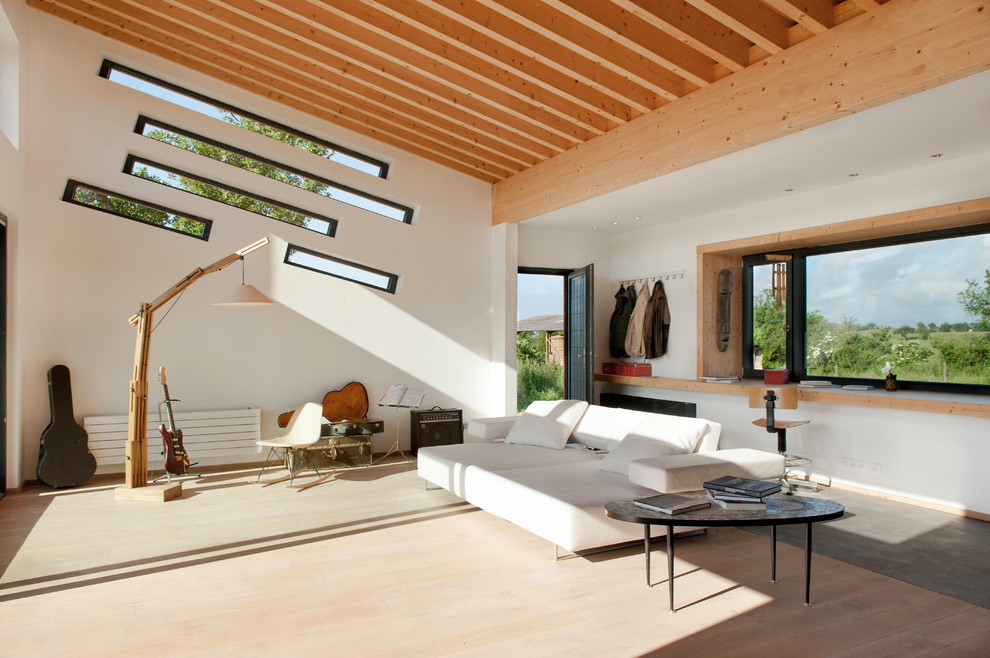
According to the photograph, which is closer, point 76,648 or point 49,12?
point 76,648

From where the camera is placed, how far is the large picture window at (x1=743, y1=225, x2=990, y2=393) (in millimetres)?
5219

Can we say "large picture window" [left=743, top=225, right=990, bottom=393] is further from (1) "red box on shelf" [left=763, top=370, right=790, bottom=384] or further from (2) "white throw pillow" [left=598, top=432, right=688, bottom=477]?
(2) "white throw pillow" [left=598, top=432, right=688, bottom=477]

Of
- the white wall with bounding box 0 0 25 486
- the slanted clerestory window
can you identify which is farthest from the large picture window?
the white wall with bounding box 0 0 25 486

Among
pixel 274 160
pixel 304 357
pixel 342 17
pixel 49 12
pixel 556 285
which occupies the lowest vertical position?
pixel 304 357

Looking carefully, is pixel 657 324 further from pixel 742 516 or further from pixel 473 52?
pixel 742 516

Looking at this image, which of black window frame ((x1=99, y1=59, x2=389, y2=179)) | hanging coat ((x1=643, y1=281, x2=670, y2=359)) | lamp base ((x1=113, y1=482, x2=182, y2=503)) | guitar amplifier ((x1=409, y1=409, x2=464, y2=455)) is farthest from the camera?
hanging coat ((x1=643, y1=281, x2=670, y2=359))

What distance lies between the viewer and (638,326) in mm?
7797

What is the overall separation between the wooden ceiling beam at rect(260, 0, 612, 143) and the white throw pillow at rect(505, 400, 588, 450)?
2396 mm

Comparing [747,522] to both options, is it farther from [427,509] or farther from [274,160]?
[274,160]

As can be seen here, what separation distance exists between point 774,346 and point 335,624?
17.8 feet

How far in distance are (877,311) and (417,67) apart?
14.9ft

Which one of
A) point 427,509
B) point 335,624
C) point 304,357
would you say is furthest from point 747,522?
point 304,357

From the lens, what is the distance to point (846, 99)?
3.69 meters

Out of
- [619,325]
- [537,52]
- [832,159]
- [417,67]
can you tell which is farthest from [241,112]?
[832,159]
